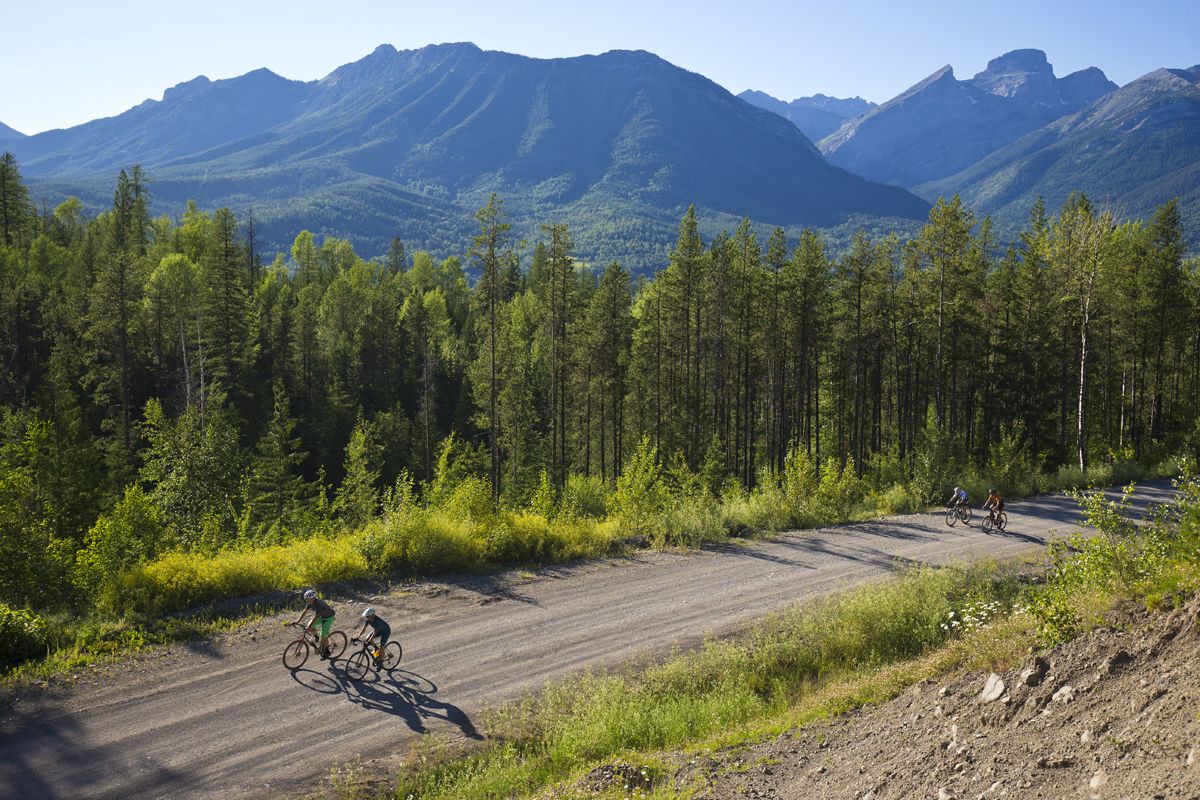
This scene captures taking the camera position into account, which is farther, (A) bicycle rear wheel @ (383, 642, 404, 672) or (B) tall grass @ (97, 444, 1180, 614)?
(B) tall grass @ (97, 444, 1180, 614)

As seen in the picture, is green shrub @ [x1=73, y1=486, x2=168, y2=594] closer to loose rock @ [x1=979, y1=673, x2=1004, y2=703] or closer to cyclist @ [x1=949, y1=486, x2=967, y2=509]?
loose rock @ [x1=979, y1=673, x2=1004, y2=703]

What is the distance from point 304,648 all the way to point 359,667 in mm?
1097

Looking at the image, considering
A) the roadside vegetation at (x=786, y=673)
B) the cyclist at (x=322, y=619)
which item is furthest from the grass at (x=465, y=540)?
the roadside vegetation at (x=786, y=673)

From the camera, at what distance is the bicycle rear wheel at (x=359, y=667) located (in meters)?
12.8

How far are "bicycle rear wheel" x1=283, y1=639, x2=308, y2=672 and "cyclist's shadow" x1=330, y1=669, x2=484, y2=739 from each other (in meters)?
0.59

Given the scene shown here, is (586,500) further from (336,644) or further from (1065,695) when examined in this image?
(1065,695)

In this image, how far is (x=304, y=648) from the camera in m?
13.0

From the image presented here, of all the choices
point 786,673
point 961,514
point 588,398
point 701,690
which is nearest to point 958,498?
point 961,514

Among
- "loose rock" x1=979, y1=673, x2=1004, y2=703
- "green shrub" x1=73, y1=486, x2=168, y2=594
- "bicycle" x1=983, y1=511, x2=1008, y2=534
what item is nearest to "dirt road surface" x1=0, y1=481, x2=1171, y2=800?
"green shrub" x1=73, y1=486, x2=168, y2=594

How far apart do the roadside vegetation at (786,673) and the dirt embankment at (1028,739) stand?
501mm

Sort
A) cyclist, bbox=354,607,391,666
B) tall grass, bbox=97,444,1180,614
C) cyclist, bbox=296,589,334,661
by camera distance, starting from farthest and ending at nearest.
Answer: tall grass, bbox=97,444,1180,614 → cyclist, bbox=296,589,334,661 → cyclist, bbox=354,607,391,666

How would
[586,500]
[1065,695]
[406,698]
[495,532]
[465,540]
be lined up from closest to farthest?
[1065,695]
[406,698]
[465,540]
[495,532]
[586,500]

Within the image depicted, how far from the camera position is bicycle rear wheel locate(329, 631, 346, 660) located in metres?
13.2

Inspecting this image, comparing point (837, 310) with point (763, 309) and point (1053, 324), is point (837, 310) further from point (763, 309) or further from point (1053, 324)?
point (1053, 324)
